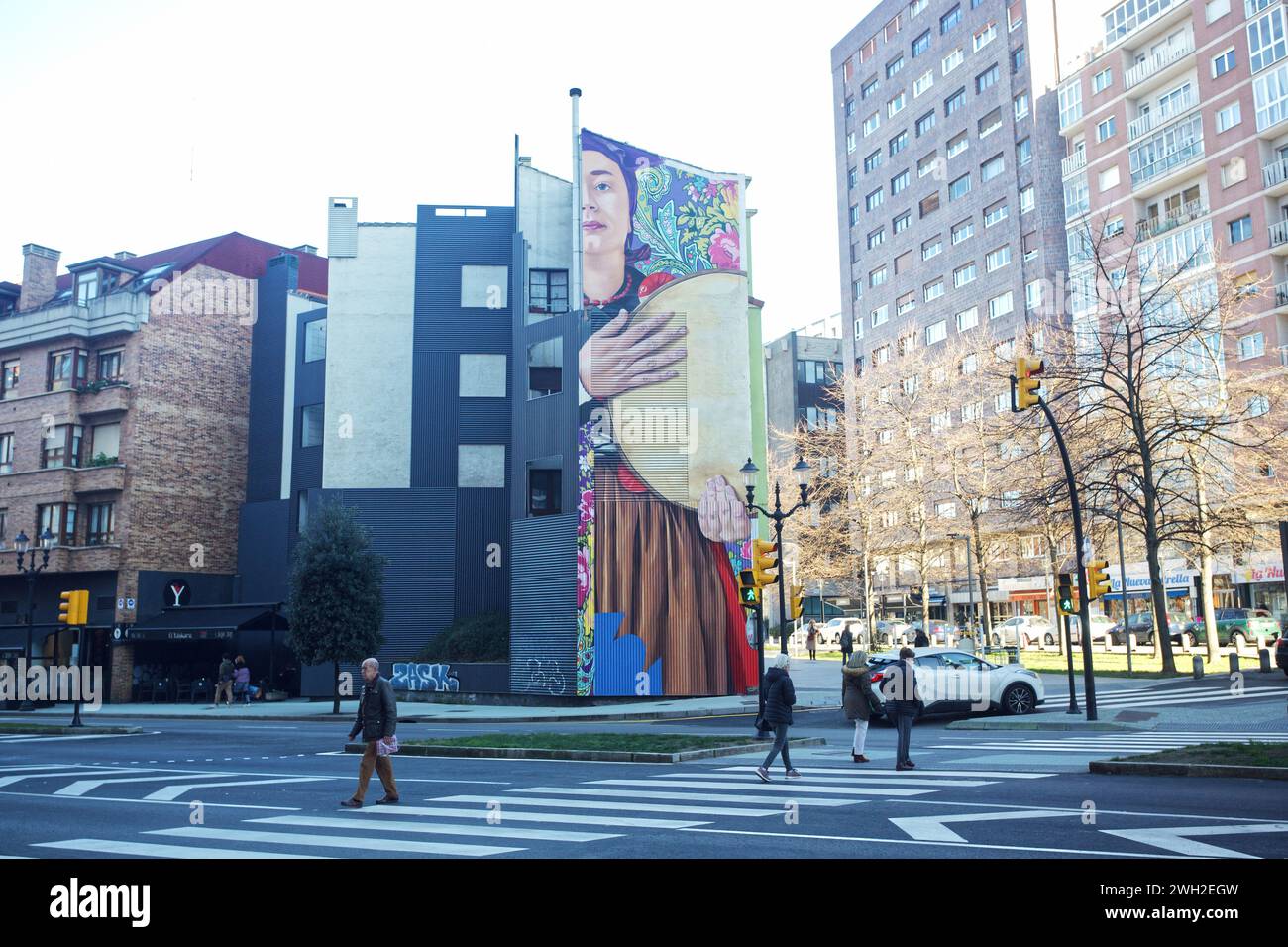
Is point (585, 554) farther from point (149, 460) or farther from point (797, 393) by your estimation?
point (797, 393)

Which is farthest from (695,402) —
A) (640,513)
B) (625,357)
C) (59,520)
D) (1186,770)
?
(59,520)

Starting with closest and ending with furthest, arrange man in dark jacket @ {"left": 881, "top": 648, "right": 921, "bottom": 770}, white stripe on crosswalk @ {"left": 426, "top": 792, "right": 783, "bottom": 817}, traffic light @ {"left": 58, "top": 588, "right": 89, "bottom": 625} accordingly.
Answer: white stripe on crosswalk @ {"left": 426, "top": 792, "right": 783, "bottom": 817} → man in dark jacket @ {"left": 881, "top": 648, "right": 921, "bottom": 770} → traffic light @ {"left": 58, "top": 588, "right": 89, "bottom": 625}

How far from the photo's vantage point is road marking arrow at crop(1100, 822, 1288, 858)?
743 cm

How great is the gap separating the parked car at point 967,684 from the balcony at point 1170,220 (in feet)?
132

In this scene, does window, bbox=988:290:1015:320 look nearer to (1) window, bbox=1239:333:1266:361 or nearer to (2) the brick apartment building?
(1) window, bbox=1239:333:1266:361

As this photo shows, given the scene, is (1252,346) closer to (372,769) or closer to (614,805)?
(614,805)

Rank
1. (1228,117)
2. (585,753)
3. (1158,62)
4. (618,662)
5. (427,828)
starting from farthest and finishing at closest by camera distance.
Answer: (1158,62) → (1228,117) → (618,662) → (585,753) → (427,828)

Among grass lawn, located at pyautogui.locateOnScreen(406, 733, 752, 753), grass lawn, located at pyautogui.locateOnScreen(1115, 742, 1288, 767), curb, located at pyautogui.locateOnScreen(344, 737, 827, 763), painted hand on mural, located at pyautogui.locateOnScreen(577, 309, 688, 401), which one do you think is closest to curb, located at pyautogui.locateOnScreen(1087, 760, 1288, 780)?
grass lawn, located at pyautogui.locateOnScreen(1115, 742, 1288, 767)

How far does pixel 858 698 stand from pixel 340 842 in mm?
8638

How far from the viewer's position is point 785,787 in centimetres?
1230

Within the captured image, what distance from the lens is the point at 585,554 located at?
32344 mm

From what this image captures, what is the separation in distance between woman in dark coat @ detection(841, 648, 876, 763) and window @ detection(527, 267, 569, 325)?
25.1 m

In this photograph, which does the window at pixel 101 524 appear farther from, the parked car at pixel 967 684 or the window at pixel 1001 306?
the window at pixel 1001 306
